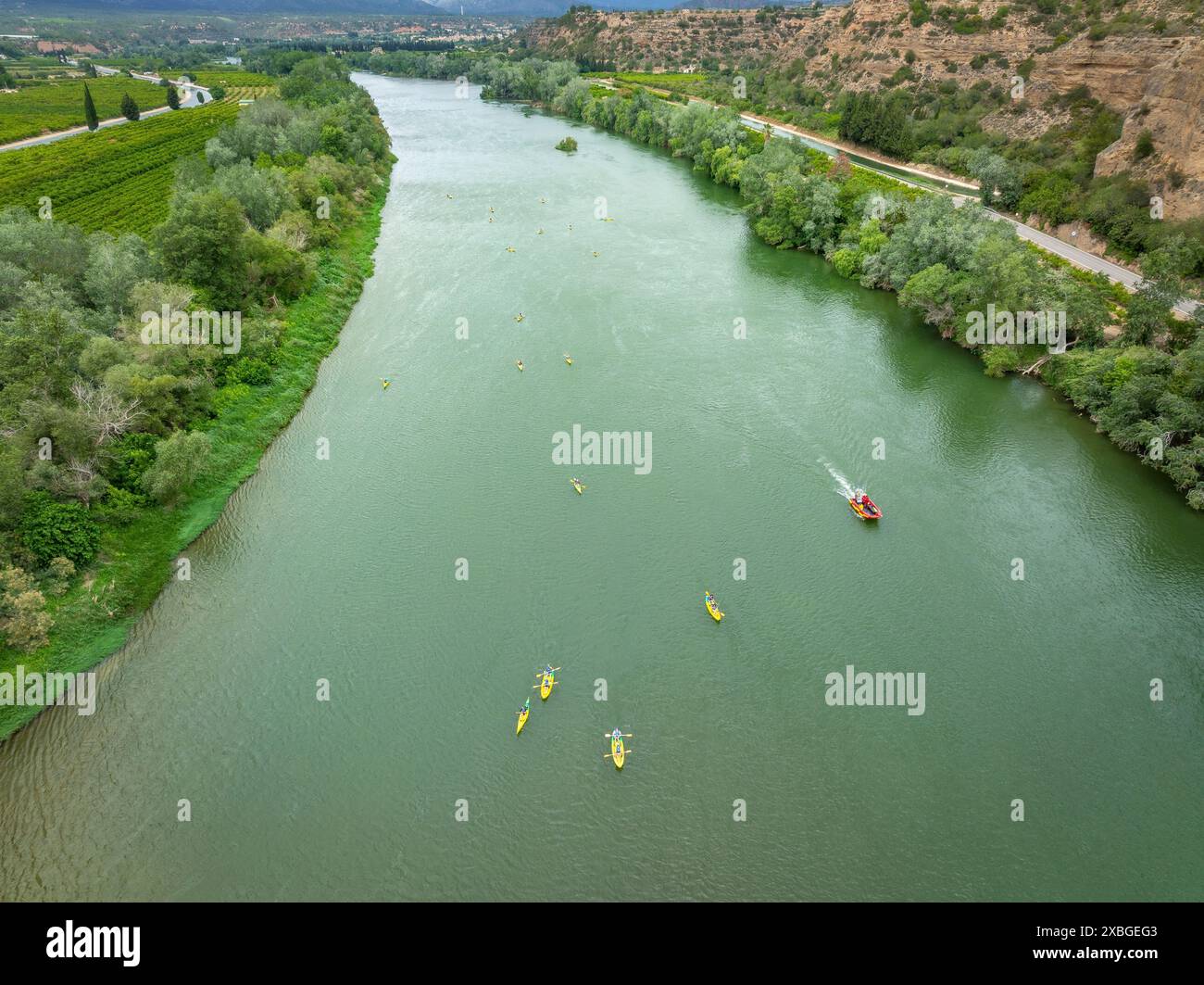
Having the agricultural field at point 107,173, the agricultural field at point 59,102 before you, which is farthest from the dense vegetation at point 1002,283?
the agricultural field at point 59,102

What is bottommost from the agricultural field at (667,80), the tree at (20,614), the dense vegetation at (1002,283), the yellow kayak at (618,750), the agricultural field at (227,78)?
the yellow kayak at (618,750)

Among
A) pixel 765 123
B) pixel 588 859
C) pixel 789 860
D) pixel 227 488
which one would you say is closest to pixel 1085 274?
pixel 789 860

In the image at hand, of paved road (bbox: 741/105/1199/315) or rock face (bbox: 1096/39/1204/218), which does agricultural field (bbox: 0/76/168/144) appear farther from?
rock face (bbox: 1096/39/1204/218)

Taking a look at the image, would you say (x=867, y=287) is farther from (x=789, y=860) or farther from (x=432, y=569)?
(x=789, y=860)

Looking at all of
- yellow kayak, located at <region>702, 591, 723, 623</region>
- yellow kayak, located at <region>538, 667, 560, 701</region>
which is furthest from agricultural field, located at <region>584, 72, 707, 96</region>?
yellow kayak, located at <region>538, 667, 560, 701</region>

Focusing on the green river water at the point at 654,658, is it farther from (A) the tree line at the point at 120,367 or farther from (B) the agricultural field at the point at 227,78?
(B) the agricultural field at the point at 227,78

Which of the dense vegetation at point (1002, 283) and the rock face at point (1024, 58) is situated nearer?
the dense vegetation at point (1002, 283)
